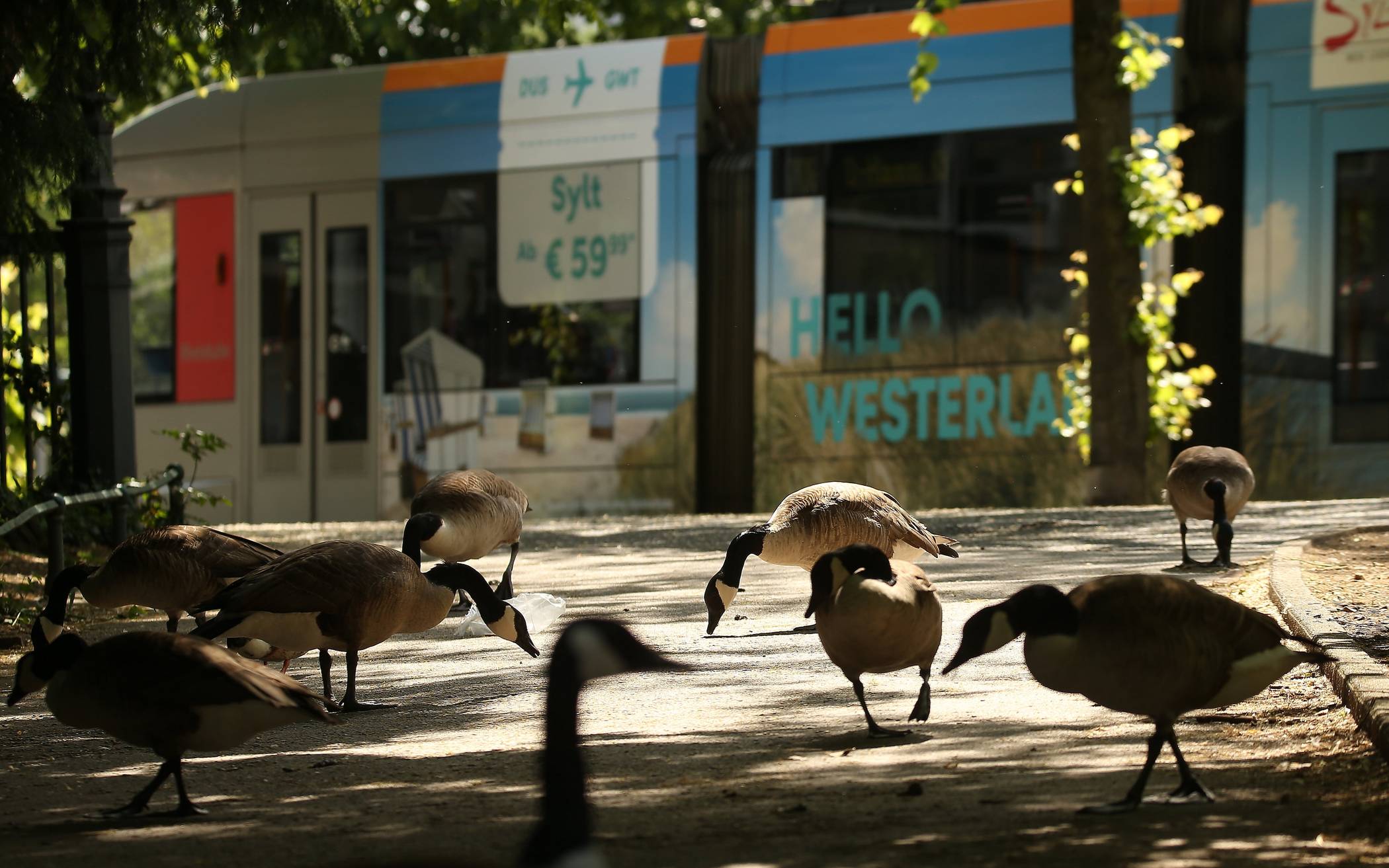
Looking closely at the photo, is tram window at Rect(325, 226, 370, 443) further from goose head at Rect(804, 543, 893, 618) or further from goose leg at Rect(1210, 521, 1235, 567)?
goose head at Rect(804, 543, 893, 618)

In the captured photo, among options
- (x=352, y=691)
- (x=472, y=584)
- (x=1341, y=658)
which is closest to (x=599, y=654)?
(x=352, y=691)

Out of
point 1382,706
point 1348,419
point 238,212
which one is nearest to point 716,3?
point 238,212

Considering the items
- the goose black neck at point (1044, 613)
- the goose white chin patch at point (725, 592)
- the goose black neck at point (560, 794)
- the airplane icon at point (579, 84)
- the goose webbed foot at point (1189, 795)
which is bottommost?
the goose webbed foot at point (1189, 795)

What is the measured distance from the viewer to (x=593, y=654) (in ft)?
12.1

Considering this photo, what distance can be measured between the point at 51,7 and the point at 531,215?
34.2 ft

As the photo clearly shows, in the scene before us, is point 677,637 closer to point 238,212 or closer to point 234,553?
point 234,553

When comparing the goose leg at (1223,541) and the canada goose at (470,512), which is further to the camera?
the goose leg at (1223,541)

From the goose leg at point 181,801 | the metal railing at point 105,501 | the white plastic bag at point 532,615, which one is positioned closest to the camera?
the goose leg at point 181,801

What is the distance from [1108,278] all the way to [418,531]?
9058 mm

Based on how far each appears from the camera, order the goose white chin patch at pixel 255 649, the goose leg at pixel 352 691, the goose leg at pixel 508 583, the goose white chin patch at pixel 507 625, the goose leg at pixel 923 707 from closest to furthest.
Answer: the goose leg at pixel 923 707 → the goose white chin patch at pixel 255 649 → the goose leg at pixel 352 691 → the goose white chin patch at pixel 507 625 → the goose leg at pixel 508 583

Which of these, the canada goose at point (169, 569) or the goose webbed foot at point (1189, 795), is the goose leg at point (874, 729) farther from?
the canada goose at point (169, 569)

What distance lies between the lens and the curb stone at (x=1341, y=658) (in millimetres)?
5441

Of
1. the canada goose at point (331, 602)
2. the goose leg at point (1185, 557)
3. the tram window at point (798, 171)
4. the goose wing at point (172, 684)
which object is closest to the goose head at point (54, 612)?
the canada goose at point (331, 602)

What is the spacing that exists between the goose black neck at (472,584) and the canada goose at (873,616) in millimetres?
1961
